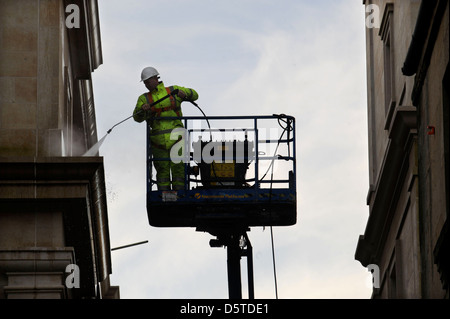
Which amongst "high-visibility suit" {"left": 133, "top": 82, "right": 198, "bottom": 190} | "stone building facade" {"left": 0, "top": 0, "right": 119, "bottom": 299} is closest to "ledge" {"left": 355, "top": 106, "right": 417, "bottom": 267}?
"high-visibility suit" {"left": 133, "top": 82, "right": 198, "bottom": 190}

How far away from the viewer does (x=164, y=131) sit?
3186 cm

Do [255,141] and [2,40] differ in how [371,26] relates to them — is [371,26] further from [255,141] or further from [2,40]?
[2,40]

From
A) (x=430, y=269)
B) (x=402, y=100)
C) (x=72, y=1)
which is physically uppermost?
(x=72, y=1)

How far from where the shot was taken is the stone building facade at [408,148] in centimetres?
2348

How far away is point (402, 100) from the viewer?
31172mm

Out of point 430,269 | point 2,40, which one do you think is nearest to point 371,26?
point 2,40

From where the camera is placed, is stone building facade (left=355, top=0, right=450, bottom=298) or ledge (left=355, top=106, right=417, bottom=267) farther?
ledge (left=355, top=106, right=417, bottom=267)

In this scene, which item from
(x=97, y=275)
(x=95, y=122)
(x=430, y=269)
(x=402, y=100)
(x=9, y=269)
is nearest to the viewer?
(x=430, y=269)

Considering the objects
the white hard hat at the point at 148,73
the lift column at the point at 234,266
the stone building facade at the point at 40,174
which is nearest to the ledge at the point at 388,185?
the lift column at the point at 234,266

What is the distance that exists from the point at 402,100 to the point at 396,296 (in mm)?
4454

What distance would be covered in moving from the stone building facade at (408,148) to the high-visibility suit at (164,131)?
14.3 feet

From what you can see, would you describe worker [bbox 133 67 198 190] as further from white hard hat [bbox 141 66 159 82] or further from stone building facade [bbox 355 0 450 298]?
stone building facade [bbox 355 0 450 298]

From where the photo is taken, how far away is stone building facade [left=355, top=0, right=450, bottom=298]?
77.0 feet

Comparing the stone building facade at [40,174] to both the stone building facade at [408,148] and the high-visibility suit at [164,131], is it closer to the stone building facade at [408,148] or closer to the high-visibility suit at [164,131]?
the high-visibility suit at [164,131]
